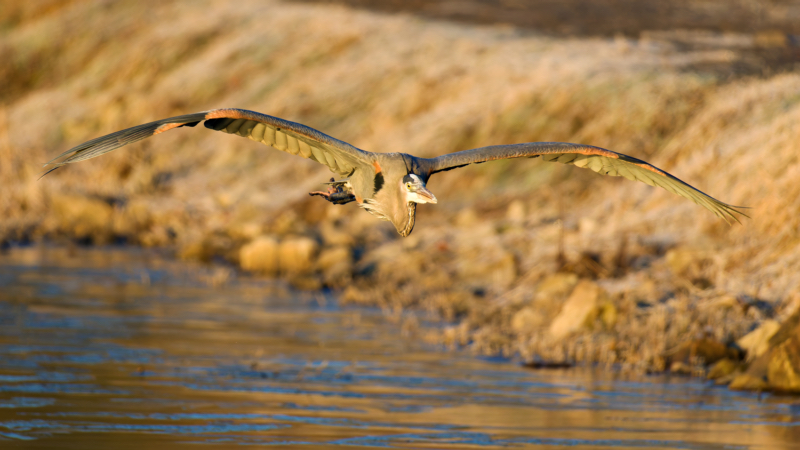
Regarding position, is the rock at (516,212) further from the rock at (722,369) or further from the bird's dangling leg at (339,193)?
the bird's dangling leg at (339,193)

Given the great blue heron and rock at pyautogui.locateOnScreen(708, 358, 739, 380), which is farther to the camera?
rock at pyautogui.locateOnScreen(708, 358, 739, 380)

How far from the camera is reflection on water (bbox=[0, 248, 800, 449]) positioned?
913cm

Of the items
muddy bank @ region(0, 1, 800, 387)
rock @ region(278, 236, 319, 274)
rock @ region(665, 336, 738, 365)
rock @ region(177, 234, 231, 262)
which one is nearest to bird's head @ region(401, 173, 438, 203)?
muddy bank @ region(0, 1, 800, 387)

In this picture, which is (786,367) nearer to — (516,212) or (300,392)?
(300,392)

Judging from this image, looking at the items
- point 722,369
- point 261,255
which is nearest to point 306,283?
point 261,255

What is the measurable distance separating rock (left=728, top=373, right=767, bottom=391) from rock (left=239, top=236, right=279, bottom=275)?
356 inches

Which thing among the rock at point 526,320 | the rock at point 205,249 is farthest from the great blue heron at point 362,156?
the rock at point 205,249

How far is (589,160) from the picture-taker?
9625mm

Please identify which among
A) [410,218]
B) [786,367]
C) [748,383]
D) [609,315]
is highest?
[410,218]

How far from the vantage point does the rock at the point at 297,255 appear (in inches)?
719

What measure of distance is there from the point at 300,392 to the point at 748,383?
4294 millimetres

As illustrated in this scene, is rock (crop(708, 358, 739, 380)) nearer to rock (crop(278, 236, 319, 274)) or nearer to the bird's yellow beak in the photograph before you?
the bird's yellow beak

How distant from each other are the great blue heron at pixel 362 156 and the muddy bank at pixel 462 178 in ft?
13.4

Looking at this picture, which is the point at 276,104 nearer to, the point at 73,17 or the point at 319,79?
the point at 319,79
